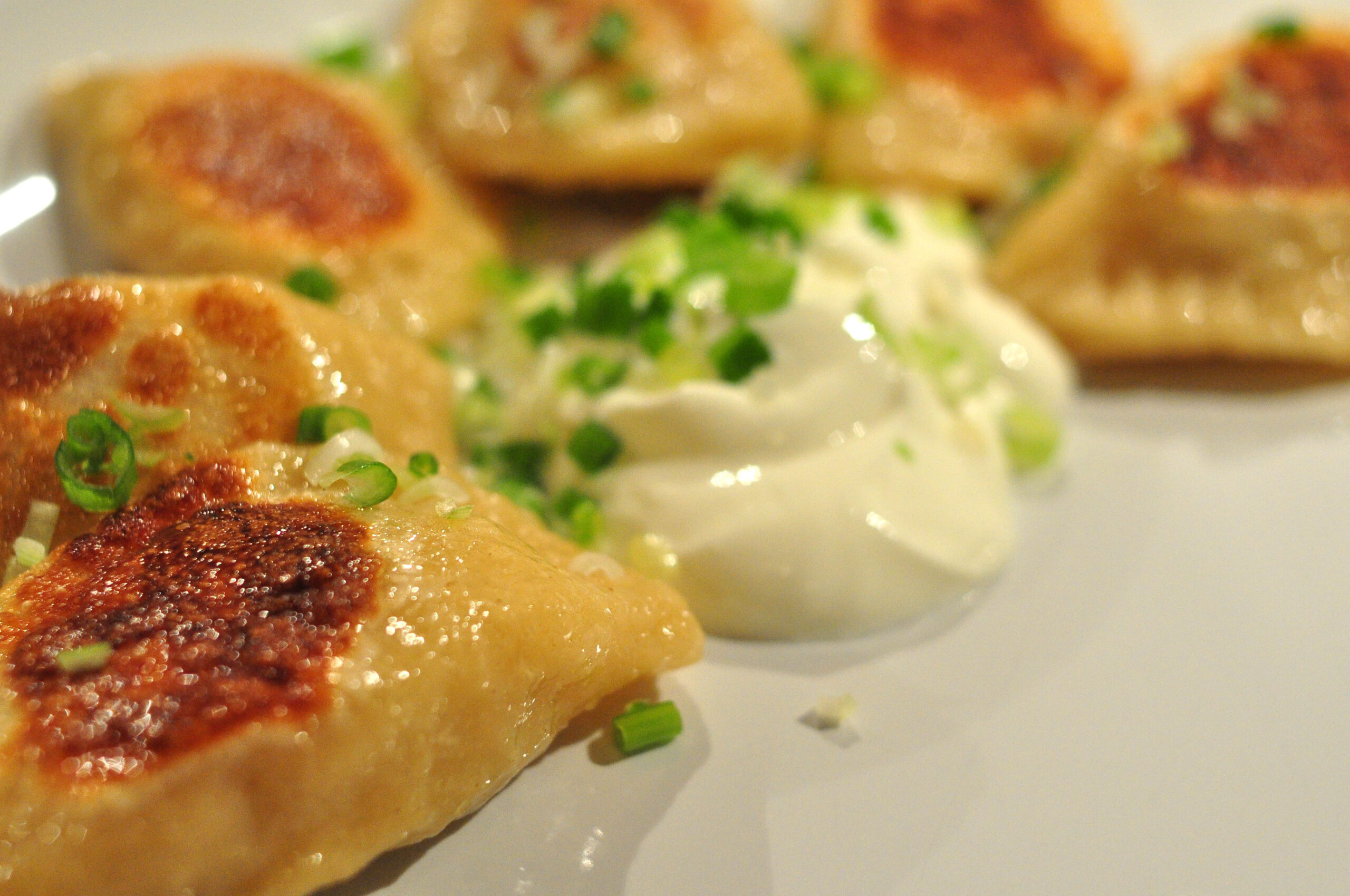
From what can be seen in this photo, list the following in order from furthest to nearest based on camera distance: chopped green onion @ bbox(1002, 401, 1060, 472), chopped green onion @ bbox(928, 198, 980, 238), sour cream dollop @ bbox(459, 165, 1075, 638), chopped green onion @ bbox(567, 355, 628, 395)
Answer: chopped green onion @ bbox(928, 198, 980, 238) → chopped green onion @ bbox(1002, 401, 1060, 472) → chopped green onion @ bbox(567, 355, 628, 395) → sour cream dollop @ bbox(459, 165, 1075, 638)

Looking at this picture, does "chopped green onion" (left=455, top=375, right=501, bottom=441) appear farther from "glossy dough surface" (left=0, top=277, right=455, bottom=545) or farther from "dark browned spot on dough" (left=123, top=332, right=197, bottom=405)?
"dark browned spot on dough" (left=123, top=332, right=197, bottom=405)

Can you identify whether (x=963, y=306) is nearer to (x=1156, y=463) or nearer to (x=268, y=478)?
(x=1156, y=463)

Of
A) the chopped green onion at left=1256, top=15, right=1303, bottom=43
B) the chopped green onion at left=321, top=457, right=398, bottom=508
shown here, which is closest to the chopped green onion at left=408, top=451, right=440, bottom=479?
the chopped green onion at left=321, top=457, right=398, bottom=508

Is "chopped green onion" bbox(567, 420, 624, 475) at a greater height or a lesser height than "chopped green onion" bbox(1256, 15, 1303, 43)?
lesser

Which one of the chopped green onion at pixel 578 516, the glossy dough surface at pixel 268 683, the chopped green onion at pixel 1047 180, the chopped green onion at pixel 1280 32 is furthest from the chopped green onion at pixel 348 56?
the chopped green onion at pixel 1280 32

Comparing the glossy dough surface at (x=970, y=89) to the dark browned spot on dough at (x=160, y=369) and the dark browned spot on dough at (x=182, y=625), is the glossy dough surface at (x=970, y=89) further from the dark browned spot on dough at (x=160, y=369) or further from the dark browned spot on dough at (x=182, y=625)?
the dark browned spot on dough at (x=182, y=625)

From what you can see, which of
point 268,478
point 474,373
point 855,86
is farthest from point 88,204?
point 855,86

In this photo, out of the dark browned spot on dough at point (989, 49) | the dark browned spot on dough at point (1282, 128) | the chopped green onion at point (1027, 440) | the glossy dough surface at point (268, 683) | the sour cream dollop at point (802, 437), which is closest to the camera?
the glossy dough surface at point (268, 683)
